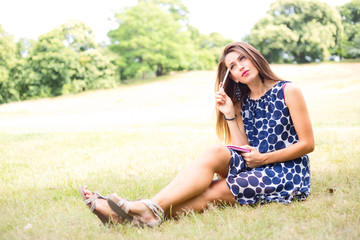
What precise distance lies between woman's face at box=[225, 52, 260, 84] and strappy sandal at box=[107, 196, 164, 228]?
4.14 ft

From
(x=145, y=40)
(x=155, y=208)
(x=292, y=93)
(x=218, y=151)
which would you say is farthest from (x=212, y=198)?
(x=145, y=40)

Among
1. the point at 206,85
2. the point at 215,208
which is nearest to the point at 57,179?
the point at 215,208

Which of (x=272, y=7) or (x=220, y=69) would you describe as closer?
(x=220, y=69)

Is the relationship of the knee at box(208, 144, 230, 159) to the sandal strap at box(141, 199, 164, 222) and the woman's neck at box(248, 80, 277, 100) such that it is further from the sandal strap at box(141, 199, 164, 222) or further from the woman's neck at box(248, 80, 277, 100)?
the woman's neck at box(248, 80, 277, 100)

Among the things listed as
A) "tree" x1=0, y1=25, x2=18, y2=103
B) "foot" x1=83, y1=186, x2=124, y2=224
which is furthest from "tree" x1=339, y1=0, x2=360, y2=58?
"foot" x1=83, y1=186, x2=124, y2=224

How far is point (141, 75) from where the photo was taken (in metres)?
34.6

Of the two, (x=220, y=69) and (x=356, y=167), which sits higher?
(x=220, y=69)

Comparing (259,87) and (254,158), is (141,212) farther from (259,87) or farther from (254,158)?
(259,87)

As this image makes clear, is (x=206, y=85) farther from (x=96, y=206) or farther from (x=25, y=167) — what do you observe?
(x=96, y=206)

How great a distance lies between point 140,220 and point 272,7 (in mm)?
35980

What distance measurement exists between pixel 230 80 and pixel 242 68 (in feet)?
0.91

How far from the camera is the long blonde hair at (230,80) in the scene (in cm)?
272

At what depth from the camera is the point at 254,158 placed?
2.52m

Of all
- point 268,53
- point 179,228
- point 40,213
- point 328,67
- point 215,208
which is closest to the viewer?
point 179,228
